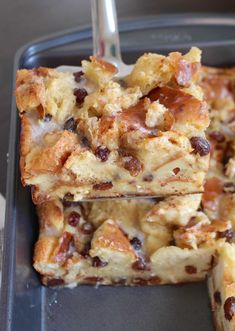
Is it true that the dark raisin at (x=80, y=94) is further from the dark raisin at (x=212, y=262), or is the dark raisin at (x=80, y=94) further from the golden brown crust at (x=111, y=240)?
the dark raisin at (x=212, y=262)

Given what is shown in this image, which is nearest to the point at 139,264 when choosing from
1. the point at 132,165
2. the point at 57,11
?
the point at 132,165

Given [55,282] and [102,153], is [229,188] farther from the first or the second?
[55,282]

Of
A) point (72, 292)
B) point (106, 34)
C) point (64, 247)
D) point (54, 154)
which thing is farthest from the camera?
point (106, 34)

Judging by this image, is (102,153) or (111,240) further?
(111,240)

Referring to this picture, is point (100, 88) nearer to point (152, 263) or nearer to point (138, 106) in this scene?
point (138, 106)

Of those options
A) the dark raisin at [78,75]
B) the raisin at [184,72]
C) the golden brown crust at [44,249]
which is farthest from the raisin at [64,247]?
the raisin at [184,72]

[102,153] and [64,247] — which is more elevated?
[102,153]

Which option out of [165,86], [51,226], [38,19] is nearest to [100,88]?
[165,86]
